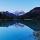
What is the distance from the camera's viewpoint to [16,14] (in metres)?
3.46

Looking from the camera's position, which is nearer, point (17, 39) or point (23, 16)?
point (17, 39)

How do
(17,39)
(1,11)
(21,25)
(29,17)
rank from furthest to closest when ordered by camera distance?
1. (21,25)
2. (1,11)
3. (29,17)
4. (17,39)

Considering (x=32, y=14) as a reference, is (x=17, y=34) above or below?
below

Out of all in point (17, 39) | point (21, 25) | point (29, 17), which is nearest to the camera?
point (17, 39)

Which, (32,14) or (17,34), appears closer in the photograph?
(17,34)

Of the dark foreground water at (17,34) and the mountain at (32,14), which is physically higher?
the mountain at (32,14)

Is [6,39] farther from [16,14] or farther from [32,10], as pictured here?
[32,10]

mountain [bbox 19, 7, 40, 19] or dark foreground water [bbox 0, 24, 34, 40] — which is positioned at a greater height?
mountain [bbox 19, 7, 40, 19]

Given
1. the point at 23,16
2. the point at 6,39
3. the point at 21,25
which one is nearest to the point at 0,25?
the point at 21,25

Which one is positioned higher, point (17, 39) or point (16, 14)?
point (16, 14)

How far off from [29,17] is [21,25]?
131 centimetres

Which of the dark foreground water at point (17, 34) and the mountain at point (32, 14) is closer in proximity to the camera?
the dark foreground water at point (17, 34)

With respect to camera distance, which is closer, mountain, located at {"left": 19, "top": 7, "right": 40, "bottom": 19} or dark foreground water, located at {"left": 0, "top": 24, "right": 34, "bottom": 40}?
dark foreground water, located at {"left": 0, "top": 24, "right": 34, "bottom": 40}

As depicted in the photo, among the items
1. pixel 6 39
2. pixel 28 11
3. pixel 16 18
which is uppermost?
pixel 28 11
